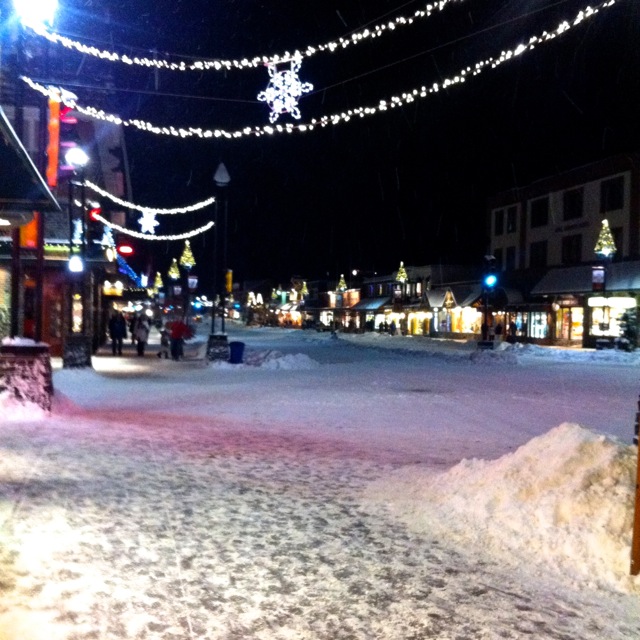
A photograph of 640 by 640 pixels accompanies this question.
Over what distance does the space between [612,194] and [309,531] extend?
41672mm

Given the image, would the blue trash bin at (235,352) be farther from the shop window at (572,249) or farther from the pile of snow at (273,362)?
the shop window at (572,249)

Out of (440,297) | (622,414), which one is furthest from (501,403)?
(440,297)

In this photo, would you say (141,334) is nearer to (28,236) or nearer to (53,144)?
(28,236)

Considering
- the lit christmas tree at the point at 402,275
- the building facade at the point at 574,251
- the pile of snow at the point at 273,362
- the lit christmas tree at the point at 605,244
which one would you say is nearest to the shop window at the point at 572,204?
the building facade at the point at 574,251

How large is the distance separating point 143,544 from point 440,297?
194 feet

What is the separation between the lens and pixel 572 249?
47375 millimetres

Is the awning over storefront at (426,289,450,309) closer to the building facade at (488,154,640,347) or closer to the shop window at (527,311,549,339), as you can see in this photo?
the building facade at (488,154,640,347)

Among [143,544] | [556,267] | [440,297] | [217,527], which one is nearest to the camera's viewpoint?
[143,544]

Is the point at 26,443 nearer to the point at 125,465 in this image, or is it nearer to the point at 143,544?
the point at 125,465

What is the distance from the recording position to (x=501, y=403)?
52.3 ft

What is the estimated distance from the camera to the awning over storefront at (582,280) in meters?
38.8

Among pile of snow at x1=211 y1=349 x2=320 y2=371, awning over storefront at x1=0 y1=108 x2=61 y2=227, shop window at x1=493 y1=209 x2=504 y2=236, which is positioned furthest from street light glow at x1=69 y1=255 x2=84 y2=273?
shop window at x1=493 y1=209 x2=504 y2=236

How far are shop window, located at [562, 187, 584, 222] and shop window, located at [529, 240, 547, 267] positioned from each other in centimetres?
314

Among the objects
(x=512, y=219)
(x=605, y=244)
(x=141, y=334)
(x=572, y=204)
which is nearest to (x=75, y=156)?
(x=141, y=334)
